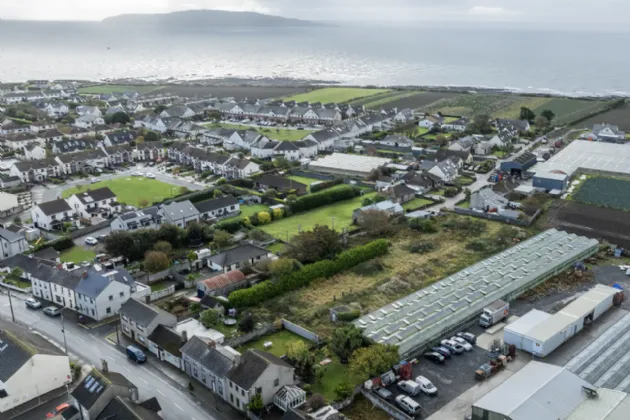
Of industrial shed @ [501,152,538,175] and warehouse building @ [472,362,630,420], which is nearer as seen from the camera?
warehouse building @ [472,362,630,420]

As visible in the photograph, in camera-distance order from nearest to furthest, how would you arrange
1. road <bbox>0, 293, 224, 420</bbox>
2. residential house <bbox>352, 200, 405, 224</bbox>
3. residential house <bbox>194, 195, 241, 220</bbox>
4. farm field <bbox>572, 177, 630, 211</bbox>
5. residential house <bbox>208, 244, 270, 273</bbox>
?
road <bbox>0, 293, 224, 420</bbox>, residential house <bbox>208, 244, 270, 273</bbox>, residential house <bbox>352, 200, 405, 224</bbox>, residential house <bbox>194, 195, 241, 220</bbox>, farm field <bbox>572, 177, 630, 211</bbox>

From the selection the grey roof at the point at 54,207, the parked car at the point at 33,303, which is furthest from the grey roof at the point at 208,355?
the grey roof at the point at 54,207

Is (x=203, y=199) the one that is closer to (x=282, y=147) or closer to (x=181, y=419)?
(x=282, y=147)

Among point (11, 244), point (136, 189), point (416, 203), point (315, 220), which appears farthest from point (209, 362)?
point (136, 189)

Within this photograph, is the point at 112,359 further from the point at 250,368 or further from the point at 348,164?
the point at 348,164

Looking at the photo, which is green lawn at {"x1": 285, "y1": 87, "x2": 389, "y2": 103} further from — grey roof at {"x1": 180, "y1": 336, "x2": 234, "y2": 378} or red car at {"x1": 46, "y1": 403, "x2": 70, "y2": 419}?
red car at {"x1": 46, "y1": 403, "x2": 70, "y2": 419}

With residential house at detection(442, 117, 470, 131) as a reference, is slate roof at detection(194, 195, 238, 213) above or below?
below

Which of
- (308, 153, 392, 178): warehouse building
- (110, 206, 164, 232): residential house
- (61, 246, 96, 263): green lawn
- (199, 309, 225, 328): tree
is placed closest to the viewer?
(199, 309, 225, 328): tree

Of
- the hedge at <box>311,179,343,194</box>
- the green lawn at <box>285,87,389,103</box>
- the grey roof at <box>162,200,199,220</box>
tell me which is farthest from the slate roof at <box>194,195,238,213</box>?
the green lawn at <box>285,87,389,103</box>
